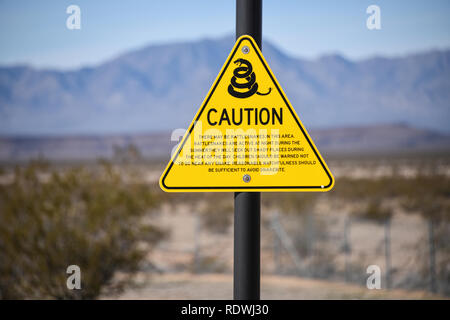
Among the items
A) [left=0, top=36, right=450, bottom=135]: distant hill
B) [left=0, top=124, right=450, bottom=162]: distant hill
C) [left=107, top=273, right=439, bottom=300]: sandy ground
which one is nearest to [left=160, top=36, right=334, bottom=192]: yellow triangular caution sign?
[left=107, top=273, right=439, bottom=300]: sandy ground

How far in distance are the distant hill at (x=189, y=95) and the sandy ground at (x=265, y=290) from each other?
88.1 meters

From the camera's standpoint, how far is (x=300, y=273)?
16.2m

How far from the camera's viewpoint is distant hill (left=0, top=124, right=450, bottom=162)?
358 feet

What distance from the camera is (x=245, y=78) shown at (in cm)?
361

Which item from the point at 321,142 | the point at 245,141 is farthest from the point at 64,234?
the point at 321,142

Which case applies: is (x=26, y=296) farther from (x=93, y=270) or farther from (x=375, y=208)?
(x=375, y=208)

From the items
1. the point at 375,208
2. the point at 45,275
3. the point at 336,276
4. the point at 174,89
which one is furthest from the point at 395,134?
the point at 45,275

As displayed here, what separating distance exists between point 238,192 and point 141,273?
13081 millimetres

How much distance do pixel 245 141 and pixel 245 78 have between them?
0.43 m

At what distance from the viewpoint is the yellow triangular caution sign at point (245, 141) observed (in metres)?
3.54

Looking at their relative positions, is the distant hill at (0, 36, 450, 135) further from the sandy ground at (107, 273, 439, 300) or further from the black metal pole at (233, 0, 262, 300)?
the black metal pole at (233, 0, 262, 300)

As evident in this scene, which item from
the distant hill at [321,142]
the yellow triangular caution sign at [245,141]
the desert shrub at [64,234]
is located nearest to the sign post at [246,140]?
the yellow triangular caution sign at [245,141]

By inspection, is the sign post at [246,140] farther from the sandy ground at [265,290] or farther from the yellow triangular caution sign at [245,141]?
the sandy ground at [265,290]

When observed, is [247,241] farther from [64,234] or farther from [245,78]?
[64,234]
